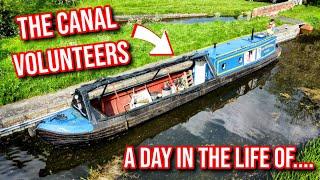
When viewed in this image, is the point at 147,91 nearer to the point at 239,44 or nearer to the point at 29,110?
the point at 29,110

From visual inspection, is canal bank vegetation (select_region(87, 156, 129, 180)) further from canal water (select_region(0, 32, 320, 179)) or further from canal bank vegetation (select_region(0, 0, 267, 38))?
canal bank vegetation (select_region(0, 0, 267, 38))

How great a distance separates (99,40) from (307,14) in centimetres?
2404

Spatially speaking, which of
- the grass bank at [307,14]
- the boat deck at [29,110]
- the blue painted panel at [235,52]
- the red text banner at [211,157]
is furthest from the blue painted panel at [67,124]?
the grass bank at [307,14]

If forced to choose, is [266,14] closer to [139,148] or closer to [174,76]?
[174,76]

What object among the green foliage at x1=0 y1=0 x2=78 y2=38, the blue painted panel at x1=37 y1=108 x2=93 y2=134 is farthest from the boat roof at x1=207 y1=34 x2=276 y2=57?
the green foliage at x1=0 y1=0 x2=78 y2=38

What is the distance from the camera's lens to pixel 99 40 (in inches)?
1091

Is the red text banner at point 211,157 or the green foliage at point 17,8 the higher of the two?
the green foliage at point 17,8

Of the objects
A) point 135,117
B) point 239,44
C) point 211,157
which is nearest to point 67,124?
point 135,117

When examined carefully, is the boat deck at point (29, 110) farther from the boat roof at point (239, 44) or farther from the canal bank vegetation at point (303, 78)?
the canal bank vegetation at point (303, 78)

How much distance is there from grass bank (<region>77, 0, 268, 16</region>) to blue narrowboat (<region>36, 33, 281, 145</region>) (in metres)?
16.8

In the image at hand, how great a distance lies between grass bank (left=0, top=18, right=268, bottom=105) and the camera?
2041 centimetres

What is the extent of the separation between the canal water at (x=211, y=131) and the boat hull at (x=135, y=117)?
0.46 metres

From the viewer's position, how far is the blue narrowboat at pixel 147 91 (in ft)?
55.0

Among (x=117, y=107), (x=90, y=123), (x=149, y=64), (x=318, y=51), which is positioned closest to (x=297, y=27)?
(x=318, y=51)
